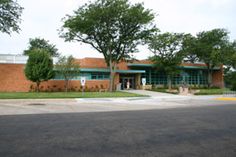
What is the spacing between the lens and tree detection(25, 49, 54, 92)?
33.0 metres

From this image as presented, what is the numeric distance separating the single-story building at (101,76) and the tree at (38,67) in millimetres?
3820

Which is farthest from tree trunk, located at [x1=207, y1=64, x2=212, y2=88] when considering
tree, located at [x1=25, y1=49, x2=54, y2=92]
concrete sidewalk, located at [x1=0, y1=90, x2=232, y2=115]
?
tree, located at [x1=25, y1=49, x2=54, y2=92]

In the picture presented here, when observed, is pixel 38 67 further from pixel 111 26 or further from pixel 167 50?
pixel 167 50

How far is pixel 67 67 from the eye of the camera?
3541 centimetres

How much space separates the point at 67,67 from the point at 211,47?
3222 centimetres

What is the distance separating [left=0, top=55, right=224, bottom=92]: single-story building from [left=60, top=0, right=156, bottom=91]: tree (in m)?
4.12

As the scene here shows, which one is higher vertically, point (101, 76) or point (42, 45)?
point (42, 45)

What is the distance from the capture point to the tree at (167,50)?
1718 inches

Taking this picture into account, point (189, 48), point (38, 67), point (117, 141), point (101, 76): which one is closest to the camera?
point (117, 141)

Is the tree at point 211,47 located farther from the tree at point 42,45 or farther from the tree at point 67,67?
the tree at point 42,45

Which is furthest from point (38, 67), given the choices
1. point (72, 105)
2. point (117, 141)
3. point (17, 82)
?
point (117, 141)

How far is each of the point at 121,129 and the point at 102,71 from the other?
33.8 m

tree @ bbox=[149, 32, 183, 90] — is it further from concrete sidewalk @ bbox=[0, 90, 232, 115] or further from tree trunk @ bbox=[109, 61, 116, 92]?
concrete sidewalk @ bbox=[0, 90, 232, 115]

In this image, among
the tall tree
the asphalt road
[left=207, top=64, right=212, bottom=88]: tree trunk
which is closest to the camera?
the asphalt road
